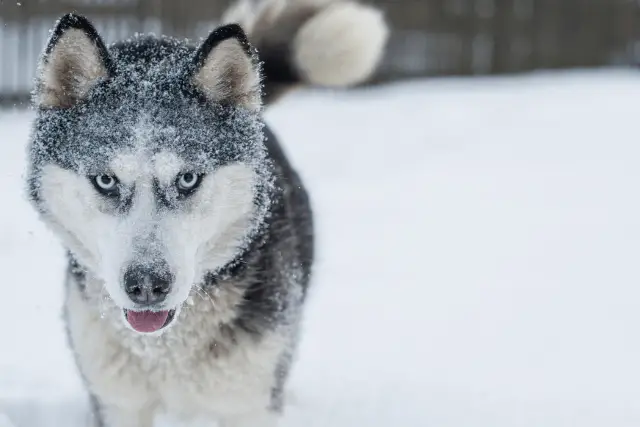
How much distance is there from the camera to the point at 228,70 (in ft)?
8.32

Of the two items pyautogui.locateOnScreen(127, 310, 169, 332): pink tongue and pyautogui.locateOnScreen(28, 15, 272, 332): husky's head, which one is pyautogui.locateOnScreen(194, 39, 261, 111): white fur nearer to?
pyautogui.locateOnScreen(28, 15, 272, 332): husky's head

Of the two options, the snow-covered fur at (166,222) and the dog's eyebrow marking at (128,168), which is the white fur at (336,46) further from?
the dog's eyebrow marking at (128,168)

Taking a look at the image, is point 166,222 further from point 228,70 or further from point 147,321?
point 228,70

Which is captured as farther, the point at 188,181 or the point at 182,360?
the point at 182,360

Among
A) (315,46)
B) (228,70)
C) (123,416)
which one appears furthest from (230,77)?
(123,416)

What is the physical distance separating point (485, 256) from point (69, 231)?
3084 mm

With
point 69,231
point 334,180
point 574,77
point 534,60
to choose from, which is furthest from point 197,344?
point 534,60

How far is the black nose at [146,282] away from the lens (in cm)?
218

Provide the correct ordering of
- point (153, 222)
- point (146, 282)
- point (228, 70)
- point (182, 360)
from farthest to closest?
point (182, 360), point (228, 70), point (153, 222), point (146, 282)

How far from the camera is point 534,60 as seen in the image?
34.9 ft

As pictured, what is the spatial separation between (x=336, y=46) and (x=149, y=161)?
→ 1.27m

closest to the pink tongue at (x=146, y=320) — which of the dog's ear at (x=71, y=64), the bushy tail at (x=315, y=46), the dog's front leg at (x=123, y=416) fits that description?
the dog's front leg at (x=123, y=416)

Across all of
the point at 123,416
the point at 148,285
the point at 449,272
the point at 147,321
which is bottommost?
the point at 449,272

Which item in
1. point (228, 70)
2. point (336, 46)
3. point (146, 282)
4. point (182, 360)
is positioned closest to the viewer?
point (146, 282)
